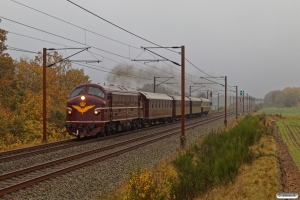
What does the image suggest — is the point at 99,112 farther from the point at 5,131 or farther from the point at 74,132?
the point at 5,131

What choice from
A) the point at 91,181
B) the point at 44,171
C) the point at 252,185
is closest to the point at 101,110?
the point at 44,171

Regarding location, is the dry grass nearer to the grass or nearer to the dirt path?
the grass

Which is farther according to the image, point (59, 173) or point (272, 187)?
point (59, 173)

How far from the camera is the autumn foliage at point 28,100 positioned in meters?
30.2

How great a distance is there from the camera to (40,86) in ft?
162

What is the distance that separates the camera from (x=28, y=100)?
38.9 m

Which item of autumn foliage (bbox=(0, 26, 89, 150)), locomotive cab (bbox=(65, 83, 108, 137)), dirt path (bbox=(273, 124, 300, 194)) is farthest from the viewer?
autumn foliage (bbox=(0, 26, 89, 150))

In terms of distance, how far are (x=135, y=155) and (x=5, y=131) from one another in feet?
49.0

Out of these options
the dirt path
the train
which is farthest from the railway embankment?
the train

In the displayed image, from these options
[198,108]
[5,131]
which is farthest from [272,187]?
[198,108]

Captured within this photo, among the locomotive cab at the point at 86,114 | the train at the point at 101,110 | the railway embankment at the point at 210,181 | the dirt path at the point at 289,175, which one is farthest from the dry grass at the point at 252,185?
the train at the point at 101,110

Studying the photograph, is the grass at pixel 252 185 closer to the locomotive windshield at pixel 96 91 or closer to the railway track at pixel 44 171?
the railway track at pixel 44 171

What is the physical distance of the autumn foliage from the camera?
3016cm

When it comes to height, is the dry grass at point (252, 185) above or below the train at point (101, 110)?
below
